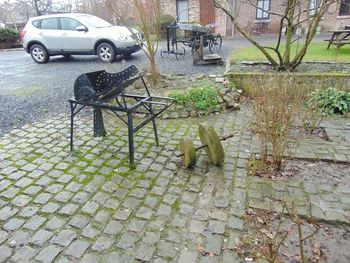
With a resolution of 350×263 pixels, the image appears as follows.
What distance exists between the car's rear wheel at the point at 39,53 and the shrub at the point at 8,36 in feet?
29.3

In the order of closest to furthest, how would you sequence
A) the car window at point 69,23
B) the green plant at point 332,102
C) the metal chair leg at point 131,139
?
the metal chair leg at point 131,139
the green plant at point 332,102
the car window at point 69,23

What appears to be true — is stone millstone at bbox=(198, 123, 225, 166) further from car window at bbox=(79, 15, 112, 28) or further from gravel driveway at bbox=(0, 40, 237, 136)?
car window at bbox=(79, 15, 112, 28)

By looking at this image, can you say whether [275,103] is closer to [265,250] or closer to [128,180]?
[265,250]

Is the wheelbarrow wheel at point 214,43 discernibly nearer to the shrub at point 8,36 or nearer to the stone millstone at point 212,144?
the stone millstone at point 212,144

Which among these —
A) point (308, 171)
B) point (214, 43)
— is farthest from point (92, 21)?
point (308, 171)

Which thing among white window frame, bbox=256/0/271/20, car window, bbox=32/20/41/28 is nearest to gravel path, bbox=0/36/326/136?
car window, bbox=32/20/41/28

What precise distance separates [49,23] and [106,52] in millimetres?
2492

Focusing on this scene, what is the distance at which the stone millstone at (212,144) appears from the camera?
3215mm

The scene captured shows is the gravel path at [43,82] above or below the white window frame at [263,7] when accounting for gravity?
below

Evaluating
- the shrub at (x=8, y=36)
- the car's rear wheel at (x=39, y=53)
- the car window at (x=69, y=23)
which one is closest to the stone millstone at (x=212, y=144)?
the car window at (x=69, y=23)

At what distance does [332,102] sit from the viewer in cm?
501

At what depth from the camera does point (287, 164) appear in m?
3.43

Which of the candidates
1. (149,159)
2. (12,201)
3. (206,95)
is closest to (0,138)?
(12,201)

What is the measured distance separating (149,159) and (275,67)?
184 inches
